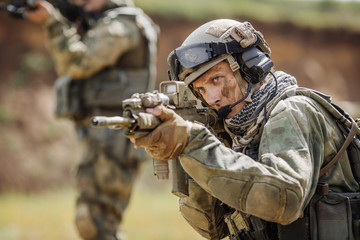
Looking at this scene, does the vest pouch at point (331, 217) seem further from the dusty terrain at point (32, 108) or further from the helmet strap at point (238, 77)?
the dusty terrain at point (32, 108)

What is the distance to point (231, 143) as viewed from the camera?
4.40 metres

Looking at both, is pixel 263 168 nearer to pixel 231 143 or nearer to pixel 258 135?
pixel 258 135

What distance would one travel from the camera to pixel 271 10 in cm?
2333

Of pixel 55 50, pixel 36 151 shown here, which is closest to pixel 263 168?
pixel 55 50

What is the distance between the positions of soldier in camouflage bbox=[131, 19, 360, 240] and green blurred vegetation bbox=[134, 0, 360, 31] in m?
16.3

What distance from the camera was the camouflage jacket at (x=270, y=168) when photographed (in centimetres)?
326

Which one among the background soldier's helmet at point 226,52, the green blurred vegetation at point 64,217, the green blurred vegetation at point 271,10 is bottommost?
the green blurred vegetation at point 64,217

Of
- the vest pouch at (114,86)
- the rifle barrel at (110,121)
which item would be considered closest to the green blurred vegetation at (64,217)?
the vest pouch at (114,86)

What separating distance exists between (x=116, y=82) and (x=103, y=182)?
4.06 feet

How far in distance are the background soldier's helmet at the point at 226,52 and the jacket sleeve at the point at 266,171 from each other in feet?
1.95

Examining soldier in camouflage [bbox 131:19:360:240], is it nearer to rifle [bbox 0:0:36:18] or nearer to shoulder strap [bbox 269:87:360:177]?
shoulder strap [bbox 269:87:360:177]

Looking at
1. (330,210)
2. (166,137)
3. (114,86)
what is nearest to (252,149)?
(330,210)

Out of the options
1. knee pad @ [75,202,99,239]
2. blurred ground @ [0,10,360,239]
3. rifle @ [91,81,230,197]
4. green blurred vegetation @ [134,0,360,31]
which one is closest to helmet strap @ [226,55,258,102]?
rifle @ [91,81,230,197]

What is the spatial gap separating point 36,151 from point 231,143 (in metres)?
13.6
